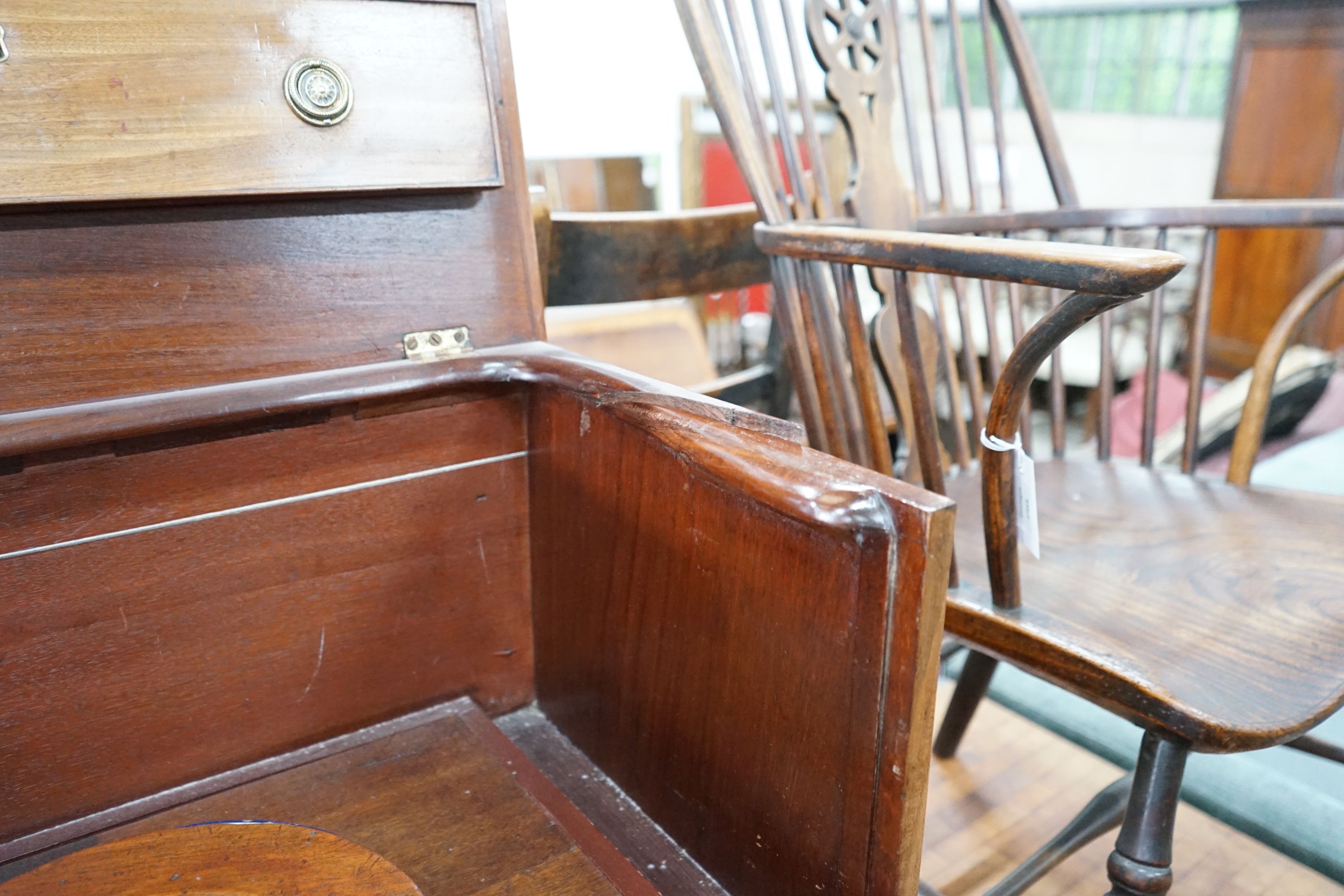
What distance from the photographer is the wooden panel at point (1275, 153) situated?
3346 millimetres

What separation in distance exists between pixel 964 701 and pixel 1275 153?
3.37 metres

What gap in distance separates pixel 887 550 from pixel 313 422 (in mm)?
460

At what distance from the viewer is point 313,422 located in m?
0.69

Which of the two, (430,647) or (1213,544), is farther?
(1213,544)

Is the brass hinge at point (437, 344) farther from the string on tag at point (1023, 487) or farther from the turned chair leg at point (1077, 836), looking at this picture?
the turned chair leg at point (1077, 836)

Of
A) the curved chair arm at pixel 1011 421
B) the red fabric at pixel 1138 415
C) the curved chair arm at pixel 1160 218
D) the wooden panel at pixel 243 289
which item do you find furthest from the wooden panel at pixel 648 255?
the red fabric at pixel 1138 415

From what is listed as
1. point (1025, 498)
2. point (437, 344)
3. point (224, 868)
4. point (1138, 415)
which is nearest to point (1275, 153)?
point (1138, 415)

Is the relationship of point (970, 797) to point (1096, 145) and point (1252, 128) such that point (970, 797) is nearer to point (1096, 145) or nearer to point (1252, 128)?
point (1252, 128)

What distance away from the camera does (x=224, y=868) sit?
49cm

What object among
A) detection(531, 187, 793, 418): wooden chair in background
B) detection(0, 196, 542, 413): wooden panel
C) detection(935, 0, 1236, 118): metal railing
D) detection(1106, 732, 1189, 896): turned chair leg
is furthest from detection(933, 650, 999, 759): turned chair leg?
detection(935, 0, 1236, 118): metal railing

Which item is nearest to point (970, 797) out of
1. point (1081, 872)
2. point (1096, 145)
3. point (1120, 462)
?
point (1081, 872)

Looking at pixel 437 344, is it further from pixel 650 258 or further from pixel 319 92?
pixel 650 258

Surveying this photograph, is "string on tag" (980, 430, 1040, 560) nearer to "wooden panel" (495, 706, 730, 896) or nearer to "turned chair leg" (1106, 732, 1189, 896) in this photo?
"turned chair leg" (1106, 732, 1189, 896)

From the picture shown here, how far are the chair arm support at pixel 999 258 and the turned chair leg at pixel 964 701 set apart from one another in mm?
670
